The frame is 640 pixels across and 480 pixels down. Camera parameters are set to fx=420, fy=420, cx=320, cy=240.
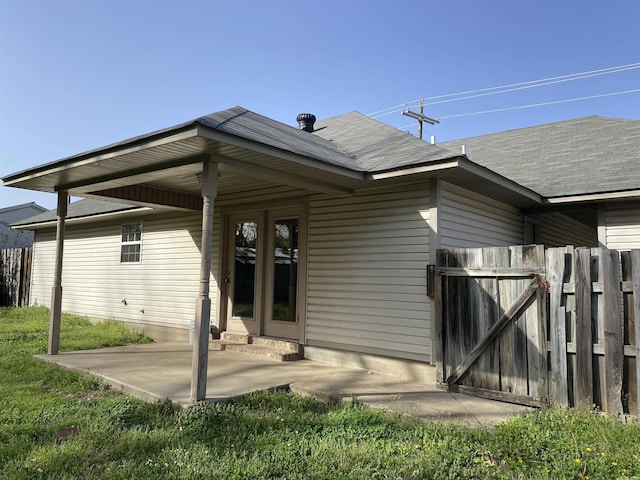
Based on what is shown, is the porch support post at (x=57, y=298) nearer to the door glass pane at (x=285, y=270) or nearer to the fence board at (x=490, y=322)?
the door glass pane at (x=285, y=270)

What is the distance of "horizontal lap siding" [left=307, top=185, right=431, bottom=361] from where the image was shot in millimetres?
5605

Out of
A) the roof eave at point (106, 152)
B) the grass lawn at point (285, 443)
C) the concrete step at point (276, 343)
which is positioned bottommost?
the grass lawn at point (285, 443)

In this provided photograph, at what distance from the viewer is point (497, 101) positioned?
2353 cm

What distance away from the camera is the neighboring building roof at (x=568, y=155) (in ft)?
23.5

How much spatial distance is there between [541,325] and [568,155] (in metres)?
5.97

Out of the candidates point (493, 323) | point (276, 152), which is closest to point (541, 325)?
point (493, 323)

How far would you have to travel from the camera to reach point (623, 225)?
686cm

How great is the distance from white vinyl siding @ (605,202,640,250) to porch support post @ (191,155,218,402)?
6.44 m

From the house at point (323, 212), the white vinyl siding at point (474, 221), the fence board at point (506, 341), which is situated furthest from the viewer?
the white vinyl siding at point (474, 221)

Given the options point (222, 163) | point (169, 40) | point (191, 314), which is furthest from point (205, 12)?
point (191, 314)

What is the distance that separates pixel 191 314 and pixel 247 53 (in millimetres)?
6033

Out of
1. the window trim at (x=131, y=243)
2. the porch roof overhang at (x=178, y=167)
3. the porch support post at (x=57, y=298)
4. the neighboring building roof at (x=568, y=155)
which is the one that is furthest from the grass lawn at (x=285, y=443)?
the window trim at (x=131, y=243)

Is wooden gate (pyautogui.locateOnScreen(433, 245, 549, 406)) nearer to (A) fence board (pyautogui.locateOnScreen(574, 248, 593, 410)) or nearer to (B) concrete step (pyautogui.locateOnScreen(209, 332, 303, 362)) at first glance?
(A) fence board (pyautogui.locateOnScreen(574, 248, 593, 410))

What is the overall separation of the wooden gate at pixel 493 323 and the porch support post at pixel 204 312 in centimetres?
280
